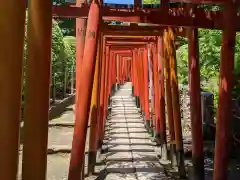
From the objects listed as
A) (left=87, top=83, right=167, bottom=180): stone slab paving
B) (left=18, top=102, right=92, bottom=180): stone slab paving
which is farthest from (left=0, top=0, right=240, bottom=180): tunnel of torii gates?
(left=18, top=102, right=92, bottom=180): stone slab paving

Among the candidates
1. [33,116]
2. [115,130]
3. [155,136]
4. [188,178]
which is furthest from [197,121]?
[115,130]

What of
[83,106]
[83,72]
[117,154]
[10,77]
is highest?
[10,77]

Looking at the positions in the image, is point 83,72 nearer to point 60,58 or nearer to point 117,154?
point 117,154

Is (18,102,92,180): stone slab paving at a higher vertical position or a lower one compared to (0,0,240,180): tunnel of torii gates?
lower

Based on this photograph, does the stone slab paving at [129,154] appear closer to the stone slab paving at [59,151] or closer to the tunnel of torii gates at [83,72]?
the tunnel of torii gates at [83,72]

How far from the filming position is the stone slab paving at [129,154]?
28.7ft

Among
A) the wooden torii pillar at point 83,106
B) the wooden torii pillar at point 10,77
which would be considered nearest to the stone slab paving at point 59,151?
the wooden torii pillar at point 83,106

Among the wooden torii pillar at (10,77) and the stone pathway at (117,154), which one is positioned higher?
the wooden torii pillar at (10,77)

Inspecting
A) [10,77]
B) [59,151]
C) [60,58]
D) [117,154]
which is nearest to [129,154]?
[117,154]

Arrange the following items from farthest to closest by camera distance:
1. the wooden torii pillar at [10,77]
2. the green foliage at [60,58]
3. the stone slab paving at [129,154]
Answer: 1. the green foliage at [60,58]
2. the stone slab paving at [129,154]
3. the wooden torii pillar at [10,77]

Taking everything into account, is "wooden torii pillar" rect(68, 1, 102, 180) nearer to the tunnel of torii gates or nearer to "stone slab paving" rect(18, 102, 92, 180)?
the tunnel of torii gates

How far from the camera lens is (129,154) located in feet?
35.3

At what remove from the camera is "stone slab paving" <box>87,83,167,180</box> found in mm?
8750

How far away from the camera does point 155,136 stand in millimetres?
12992
